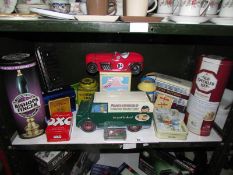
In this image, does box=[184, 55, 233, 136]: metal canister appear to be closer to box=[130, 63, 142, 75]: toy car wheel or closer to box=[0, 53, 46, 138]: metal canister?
box=[130, 63, 142, 75]: toy car wheel

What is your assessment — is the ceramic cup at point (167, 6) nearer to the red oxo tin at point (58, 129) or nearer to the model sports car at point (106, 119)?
the model sports car at point (106, 119)

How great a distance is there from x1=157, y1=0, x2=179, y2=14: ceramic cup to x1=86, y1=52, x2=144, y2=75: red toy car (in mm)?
245

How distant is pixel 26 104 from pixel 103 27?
15.0 inches

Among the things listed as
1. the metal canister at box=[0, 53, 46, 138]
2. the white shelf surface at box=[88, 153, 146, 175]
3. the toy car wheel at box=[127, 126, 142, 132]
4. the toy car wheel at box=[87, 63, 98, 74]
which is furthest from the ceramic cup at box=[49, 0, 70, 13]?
the white shelf surface at box=[88, 153, 146, 175]

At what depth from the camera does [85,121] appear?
0.76 meters

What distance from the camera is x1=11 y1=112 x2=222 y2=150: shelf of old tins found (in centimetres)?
70

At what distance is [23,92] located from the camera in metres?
0.63

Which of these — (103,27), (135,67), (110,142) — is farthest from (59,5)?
(110,142)

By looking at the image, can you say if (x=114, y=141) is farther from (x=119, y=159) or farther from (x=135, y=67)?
(x=119, y=159)

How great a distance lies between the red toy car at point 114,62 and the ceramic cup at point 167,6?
245 millimetres

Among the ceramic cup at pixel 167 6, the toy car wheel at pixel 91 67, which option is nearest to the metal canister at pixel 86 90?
the toy car wheel at pixel 91 67

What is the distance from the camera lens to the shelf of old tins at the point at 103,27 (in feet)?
1.76

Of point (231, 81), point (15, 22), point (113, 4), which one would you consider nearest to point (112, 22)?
point (113, 4)

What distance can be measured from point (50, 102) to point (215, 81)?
654 mm
